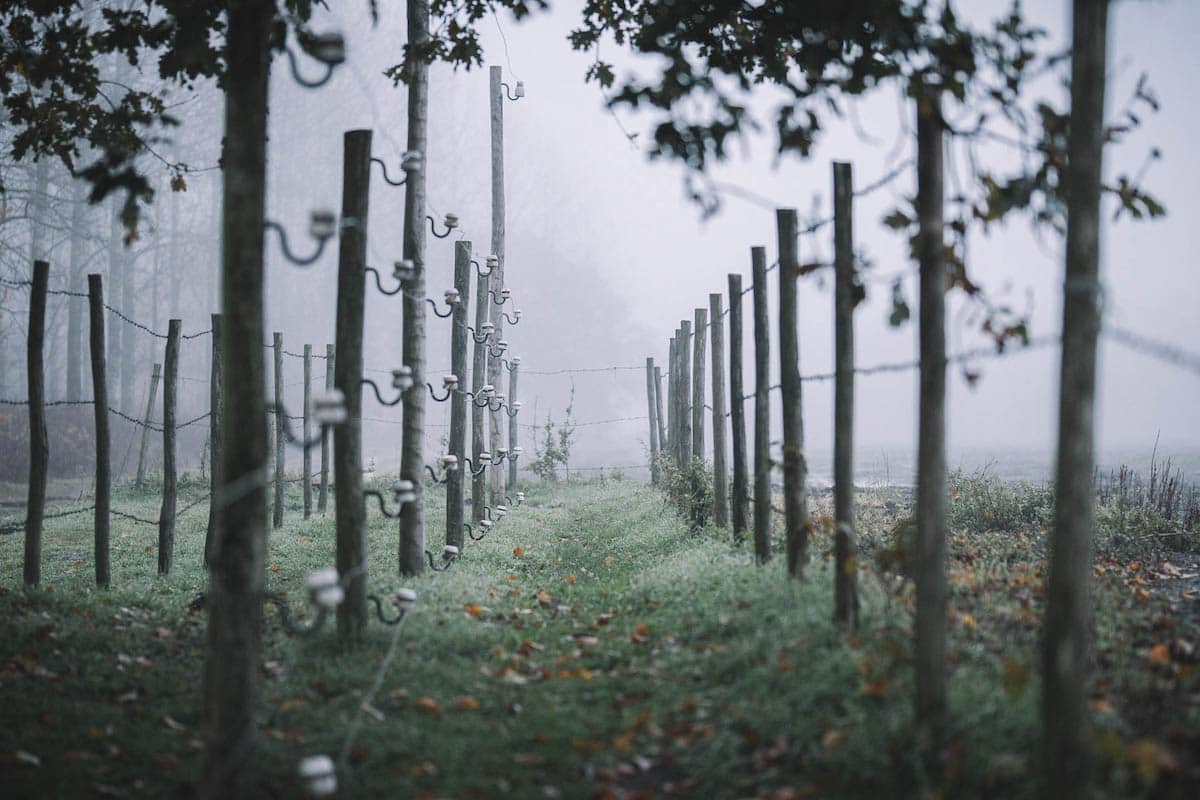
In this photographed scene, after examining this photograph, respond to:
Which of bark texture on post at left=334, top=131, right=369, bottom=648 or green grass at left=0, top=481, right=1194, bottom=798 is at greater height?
bark texture on post at left=334, top=131, right=369, bottom=648

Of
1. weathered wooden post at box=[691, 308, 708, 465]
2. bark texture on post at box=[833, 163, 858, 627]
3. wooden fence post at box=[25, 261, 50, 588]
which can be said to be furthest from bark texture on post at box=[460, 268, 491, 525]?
bark texture on post at box=[833, 163, 858, 627]

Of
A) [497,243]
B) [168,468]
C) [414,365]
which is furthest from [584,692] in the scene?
[497,243]

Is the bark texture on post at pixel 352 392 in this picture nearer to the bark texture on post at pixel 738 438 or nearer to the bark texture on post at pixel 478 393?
the bark texture on post at pixel 738 438

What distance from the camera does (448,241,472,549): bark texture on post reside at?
851 cm

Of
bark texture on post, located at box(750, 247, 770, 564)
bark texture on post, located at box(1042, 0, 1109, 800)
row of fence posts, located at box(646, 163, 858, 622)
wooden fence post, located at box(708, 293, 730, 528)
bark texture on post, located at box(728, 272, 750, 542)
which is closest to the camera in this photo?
bark texture on post, located at box(1042, 0, 1109, 800)

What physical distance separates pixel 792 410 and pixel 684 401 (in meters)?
7.13

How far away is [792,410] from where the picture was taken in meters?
5.27

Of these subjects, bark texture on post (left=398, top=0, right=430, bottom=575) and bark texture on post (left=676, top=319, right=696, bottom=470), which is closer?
bark texture on post (left=398, top=0, right=430, bottom=575)

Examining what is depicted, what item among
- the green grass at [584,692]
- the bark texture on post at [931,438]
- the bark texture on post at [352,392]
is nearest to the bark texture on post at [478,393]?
the green grass at [584,692]

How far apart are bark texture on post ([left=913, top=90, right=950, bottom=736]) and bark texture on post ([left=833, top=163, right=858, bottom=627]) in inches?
33.1

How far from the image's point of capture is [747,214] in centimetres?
7906

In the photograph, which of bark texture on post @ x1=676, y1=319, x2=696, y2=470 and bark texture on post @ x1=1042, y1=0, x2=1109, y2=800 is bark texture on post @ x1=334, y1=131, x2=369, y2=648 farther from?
bark texture on post @ x1=676, y1=319, x2=696, y2=470

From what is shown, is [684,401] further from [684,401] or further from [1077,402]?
[1077,402]

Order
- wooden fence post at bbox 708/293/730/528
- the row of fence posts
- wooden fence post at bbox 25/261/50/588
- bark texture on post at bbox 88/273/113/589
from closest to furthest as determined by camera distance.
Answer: the row of fence posts
wooden fence post at bbox 25/261/50/588
bark texture on post at bbox 88/273/113/589
wooden fence post at bbox 708/293/730/528
